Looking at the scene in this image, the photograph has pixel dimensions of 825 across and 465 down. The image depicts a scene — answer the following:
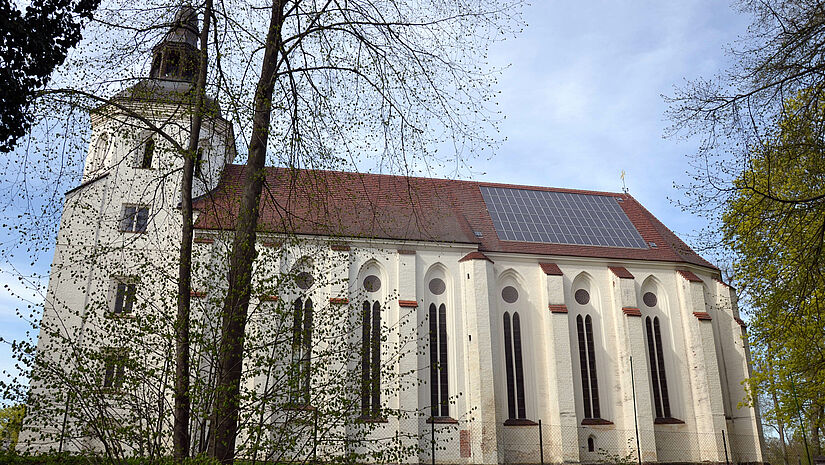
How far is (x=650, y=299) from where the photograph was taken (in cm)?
2561

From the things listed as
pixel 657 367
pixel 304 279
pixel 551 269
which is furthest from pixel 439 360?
pixel 304 279

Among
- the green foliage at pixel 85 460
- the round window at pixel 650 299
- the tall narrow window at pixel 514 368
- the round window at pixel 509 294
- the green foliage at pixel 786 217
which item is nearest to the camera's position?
the green foliage at pixel 85 460

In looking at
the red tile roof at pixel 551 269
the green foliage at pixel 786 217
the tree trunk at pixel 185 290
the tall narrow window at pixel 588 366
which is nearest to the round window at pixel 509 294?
the red tile roof at pixel 551 269

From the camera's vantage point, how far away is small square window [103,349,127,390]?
6629 mm

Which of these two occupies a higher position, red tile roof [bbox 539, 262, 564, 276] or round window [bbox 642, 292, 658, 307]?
red tile roof [bbox 539, 262, 564, 276]

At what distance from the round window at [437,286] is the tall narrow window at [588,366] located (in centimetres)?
579

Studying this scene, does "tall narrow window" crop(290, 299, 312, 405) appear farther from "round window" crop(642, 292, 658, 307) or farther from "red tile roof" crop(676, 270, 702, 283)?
"red tile roof" crop(676, 270, 702, 283)

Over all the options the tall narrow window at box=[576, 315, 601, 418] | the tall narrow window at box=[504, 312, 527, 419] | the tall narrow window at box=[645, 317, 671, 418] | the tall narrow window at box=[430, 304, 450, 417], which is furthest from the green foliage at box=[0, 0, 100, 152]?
the tall narrow window at box=[645, 317, 671, 418]

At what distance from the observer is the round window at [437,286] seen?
23.6 m

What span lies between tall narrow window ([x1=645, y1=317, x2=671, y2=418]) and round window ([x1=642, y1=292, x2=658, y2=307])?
0.62 meters

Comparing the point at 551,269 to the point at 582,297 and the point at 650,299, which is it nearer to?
the point at 582,297

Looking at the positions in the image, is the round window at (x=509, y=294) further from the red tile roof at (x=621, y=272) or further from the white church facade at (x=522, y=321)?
the red tile roof at (x=621, y=272)

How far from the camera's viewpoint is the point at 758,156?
980 centimetres

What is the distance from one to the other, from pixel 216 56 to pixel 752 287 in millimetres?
10947
